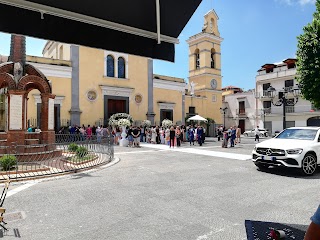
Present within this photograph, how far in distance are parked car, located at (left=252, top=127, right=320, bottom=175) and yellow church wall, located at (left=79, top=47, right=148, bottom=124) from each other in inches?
812

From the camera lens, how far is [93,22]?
239cm

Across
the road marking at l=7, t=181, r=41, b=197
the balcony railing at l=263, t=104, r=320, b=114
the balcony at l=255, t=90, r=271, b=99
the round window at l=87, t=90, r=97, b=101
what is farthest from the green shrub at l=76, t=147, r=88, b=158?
the balcony at l=255, t=90, r=271, b=99

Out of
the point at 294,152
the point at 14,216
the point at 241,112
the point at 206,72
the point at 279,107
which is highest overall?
the point at 206,72

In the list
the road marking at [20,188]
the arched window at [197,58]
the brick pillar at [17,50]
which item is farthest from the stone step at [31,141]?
the arched window at [197,58]

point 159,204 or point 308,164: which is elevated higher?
point 308,164

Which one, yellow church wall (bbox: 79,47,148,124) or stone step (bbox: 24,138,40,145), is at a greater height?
yellow church wall (bbox: 79,47,148,124)

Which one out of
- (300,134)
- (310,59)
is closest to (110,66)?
(310,59)

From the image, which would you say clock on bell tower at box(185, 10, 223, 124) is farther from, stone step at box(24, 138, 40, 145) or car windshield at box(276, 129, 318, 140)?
car windshield at box(276, 129, 318, 140)

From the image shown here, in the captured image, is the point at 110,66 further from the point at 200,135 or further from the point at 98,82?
the point at 200,135

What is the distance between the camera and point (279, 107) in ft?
142

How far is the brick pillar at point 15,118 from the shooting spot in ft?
39.9

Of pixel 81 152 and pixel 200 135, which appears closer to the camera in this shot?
pixel 81 152

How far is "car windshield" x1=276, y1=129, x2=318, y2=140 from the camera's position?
938 cm

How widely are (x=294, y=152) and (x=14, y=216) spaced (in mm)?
7918
